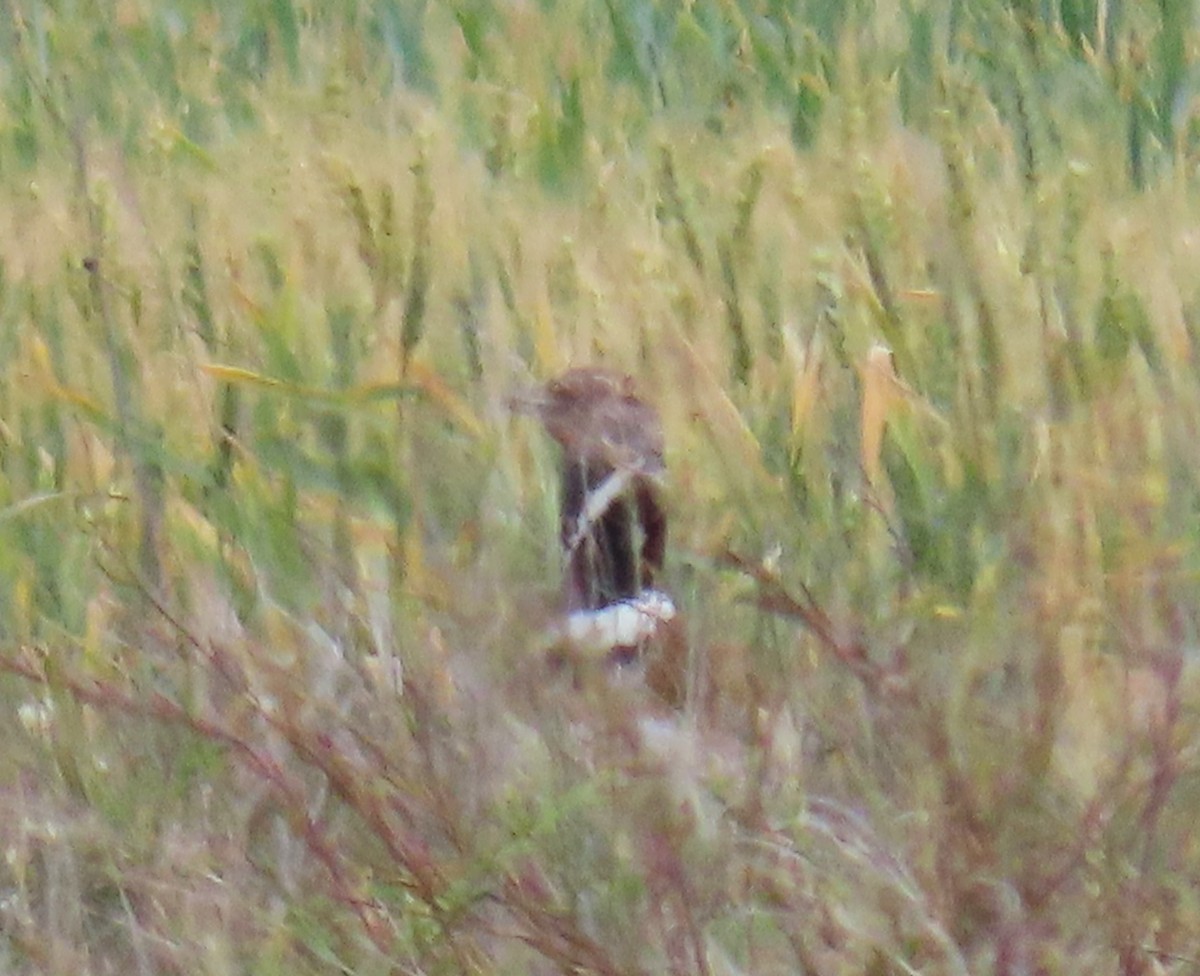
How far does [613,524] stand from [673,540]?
4.7 inches

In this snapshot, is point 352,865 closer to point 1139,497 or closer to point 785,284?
point 1139,497

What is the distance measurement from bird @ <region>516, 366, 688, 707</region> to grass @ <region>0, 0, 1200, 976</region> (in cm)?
3

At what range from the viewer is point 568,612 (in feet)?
6.37

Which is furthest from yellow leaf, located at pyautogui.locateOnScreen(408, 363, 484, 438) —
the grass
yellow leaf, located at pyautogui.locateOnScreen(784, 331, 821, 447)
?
yellow leaf, located at pyautogui.locateOnScreen(784, 331, 821, 447)

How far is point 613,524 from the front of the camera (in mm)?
2104

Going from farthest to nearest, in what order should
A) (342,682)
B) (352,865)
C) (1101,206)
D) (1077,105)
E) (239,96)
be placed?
1. (239,96)
2. (1077,105)
3. (1101,206)
4. (342,682)
5. (352,865)

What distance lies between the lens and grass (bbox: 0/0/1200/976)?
1.67 meters

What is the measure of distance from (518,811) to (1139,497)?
0.49m

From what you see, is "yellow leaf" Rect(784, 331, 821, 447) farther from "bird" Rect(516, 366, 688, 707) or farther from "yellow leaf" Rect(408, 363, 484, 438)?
"yellow leaf" Rect(408, 363, 484, 438)

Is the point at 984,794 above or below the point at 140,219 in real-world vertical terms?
below

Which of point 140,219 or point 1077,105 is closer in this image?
point 140,219

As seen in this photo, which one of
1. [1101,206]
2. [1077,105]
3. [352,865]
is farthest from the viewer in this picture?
[1077,105]

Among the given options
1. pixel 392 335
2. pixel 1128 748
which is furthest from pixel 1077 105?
pixel 1128 748

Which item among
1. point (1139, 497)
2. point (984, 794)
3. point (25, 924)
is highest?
point (1139, 497)
